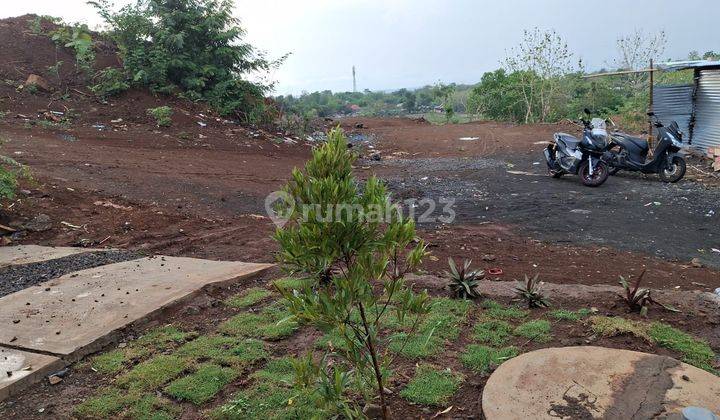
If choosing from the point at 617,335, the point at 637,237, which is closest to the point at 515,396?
the point at 617,335

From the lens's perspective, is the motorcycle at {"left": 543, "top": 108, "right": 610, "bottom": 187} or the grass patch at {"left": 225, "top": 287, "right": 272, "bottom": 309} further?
the motorcycle at {"left": 543, "top": 108, "right": 610, "bottom": 187}

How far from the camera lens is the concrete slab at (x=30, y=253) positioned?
4.66 meters

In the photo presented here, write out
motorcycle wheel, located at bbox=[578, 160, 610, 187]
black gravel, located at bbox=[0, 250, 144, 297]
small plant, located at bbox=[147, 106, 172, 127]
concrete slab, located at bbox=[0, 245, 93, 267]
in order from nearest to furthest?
black gravel, located at bbox=[0, 250, 144, 297] < concrete slab, located at bbox=[0, 245, 93, 267] < motorcycle wheel, located at bbox=[578, 160, 610, 187] < small plant, located at bbox=[147, 106, 172, 127]

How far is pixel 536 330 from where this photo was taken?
332cm

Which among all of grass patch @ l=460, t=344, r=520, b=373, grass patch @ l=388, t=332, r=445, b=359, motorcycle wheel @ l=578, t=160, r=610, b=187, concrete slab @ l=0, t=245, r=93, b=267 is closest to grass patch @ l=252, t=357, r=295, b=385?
grass patch @ l=388, t=332, r=445, b=359

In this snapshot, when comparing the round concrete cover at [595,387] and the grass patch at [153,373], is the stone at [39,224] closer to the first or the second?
the grass patch at [153,373]

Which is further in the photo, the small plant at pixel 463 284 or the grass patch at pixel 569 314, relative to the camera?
the small plant at pixel 463 284

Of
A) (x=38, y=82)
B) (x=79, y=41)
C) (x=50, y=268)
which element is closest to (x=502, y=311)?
(x=50, y=268)

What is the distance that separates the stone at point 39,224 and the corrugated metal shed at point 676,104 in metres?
12.0

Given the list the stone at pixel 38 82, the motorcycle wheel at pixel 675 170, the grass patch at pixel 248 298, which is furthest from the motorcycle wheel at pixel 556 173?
the stone at pixel 38 82

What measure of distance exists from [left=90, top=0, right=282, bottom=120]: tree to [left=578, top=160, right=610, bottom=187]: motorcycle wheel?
873 cm

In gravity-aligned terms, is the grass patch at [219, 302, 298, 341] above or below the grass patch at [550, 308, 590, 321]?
above

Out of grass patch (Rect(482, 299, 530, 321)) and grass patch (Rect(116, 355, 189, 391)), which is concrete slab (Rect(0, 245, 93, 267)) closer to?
grass patch (Rect(116, 355, 189, 391))

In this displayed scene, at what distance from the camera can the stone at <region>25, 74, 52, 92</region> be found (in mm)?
11906
